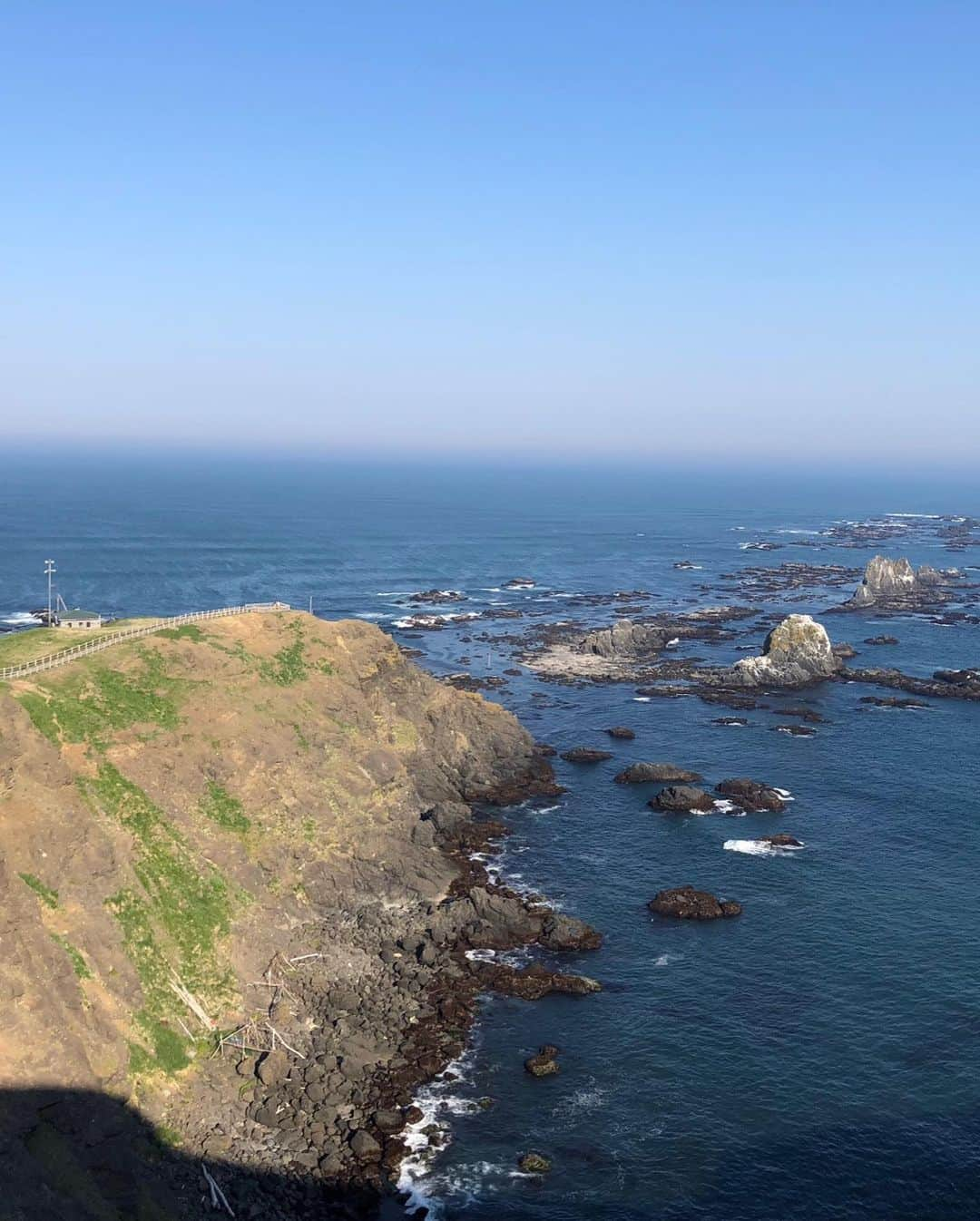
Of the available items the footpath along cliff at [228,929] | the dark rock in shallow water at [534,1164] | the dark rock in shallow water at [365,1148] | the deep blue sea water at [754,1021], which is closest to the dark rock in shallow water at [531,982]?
the footpath along cliff at [228,929]

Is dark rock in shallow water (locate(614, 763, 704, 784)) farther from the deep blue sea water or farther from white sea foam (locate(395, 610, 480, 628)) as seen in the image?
white sea foam (locate(395, 610, 480, 628))

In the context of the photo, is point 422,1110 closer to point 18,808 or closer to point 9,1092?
point 9,1092

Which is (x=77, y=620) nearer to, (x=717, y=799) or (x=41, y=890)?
(x=41, y=890)

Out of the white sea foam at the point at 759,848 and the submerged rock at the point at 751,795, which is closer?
the white sea foam at the point at 759,848

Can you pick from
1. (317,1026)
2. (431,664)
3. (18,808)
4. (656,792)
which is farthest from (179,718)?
(431,664)

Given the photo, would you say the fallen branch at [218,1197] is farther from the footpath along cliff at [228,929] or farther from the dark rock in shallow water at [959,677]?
the dark rock in shallow water at [959,677]

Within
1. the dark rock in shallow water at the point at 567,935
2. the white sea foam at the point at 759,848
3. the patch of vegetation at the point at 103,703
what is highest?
the patch of vegetation at the point at 103,703
